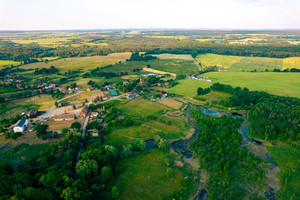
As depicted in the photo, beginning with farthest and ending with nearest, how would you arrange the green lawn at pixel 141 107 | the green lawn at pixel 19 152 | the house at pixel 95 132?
the green lawn at pixel 141 107, the house at pixel 95 132, the green lawn at pixel 19 152

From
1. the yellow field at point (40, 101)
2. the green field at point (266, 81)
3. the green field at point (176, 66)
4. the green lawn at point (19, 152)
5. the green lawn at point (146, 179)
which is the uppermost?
the green field at point (176, 66)

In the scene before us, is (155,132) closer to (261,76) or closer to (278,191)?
(278,191)

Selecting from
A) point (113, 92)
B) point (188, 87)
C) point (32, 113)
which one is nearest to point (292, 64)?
point (188, 87)

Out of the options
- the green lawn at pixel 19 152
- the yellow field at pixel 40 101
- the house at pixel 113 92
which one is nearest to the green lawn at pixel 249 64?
the house at pixel 113 92

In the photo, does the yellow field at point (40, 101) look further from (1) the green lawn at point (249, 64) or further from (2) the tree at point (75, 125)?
(1) the green lawn at point (249, 64)

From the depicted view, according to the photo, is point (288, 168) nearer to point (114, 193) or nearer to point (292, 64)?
point (114, 193)

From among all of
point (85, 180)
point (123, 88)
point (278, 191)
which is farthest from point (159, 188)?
point (123, 88)
